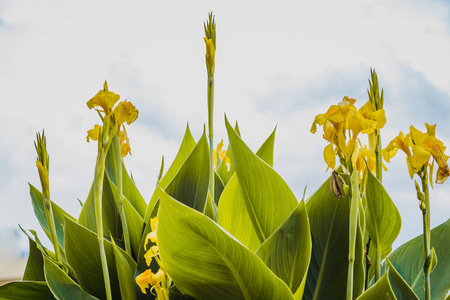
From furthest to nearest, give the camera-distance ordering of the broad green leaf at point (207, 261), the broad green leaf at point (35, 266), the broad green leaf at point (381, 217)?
the broad green leaf at point (35, 266) < the broad green leaf at point (381, 217) < the broad green leaf at point (207, 261)

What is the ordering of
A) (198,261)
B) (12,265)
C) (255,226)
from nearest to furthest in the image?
(198,261)
(255,226)
(12,265)

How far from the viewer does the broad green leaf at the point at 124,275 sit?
0.37 metres

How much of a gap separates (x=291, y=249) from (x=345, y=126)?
0.37 feet

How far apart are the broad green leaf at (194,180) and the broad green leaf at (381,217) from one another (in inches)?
6.2

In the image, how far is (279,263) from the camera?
0.37 m

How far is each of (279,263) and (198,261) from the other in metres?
0.09

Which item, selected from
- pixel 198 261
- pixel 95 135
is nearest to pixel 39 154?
pixel 95 135

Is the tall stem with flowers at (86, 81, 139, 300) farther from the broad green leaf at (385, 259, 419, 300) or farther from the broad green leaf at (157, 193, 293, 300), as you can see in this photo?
the broad green leaf at (385, 259, 419, 300)

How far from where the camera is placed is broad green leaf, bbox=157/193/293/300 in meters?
0.29

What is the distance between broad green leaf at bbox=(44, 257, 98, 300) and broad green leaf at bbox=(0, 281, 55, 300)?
0.05 metres

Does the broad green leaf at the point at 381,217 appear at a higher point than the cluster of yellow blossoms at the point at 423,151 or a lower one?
lower

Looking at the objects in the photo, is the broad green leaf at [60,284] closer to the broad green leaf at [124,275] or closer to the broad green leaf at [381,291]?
the broad green leaf at [124,275]

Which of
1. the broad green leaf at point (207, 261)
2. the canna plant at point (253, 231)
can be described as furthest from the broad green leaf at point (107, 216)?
the broad green leaf at point (207, 261)

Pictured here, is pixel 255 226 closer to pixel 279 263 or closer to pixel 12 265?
pixel 279 263
